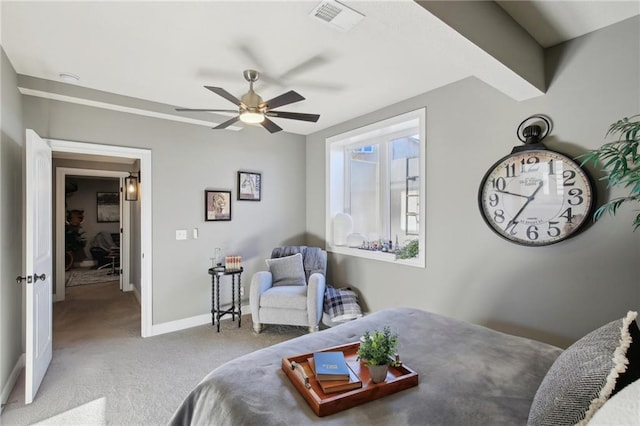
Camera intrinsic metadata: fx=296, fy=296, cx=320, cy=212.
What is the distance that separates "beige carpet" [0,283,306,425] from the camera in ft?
6.96

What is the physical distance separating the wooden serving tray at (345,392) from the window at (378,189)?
6.14ft

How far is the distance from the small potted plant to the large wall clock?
165 cm

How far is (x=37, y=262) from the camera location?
243 centimetres

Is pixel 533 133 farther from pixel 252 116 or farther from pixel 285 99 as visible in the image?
pixel 252 116

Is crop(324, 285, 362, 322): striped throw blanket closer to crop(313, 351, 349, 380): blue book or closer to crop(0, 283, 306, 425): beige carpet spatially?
crop(0, 283, 306, 425): beige carpet

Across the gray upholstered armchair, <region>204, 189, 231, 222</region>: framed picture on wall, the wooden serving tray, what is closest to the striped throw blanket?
the gray upholstered armchair

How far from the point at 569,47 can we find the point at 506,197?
3.70 feet

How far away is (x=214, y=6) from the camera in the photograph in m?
1.78

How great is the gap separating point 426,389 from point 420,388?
25mm

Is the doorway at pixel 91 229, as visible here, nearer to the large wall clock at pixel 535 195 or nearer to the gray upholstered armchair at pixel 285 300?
the gray upholstered armchair at pixel 285 300

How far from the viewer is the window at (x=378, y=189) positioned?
11.1ft

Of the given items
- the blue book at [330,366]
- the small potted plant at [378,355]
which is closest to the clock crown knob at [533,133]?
the small potted plant at [378,355]

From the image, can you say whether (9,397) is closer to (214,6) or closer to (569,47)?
(214,6)

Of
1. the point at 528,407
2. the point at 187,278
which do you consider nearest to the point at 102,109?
the point at 187,278
